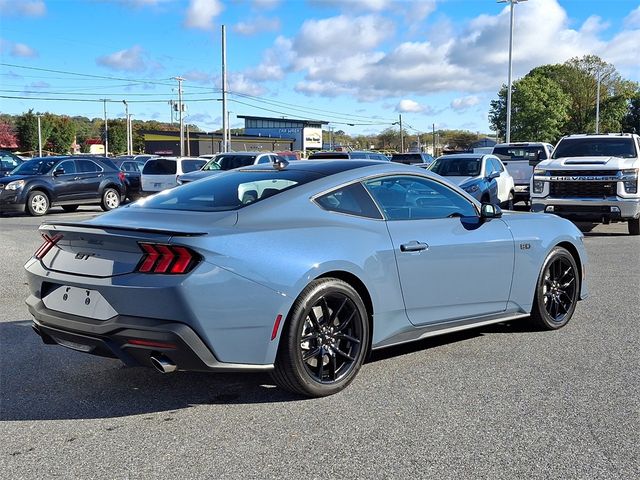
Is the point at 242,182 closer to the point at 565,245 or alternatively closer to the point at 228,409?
the point at 228,409

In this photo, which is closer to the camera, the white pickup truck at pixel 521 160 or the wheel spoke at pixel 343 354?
the wheel spoke at pixel 343 354

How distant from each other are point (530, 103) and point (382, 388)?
68.3 m

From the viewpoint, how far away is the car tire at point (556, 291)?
230 inches

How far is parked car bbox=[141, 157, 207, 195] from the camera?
2009 centimetres

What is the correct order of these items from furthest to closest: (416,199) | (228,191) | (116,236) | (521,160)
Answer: (521,160)
(416,199)
(228,191)
(116,236)

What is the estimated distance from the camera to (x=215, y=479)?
316 centimetres

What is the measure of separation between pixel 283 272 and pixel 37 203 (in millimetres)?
16138

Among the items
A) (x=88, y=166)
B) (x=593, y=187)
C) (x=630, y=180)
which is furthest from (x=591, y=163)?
(x=88, y=166)

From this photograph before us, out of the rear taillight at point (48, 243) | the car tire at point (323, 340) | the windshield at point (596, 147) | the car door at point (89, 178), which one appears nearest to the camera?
the car tire at point (323, 340)

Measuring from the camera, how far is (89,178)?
1978cm

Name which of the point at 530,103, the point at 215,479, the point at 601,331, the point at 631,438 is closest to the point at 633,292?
the point at 601,331

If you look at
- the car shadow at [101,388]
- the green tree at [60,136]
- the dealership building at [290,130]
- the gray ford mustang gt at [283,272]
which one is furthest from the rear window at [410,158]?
the dealership building at [290,130]

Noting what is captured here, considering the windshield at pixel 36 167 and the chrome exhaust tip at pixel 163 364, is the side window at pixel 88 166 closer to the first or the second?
the windshield at pixel 36 167

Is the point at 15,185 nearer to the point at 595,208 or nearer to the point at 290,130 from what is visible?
the point at 595,208
